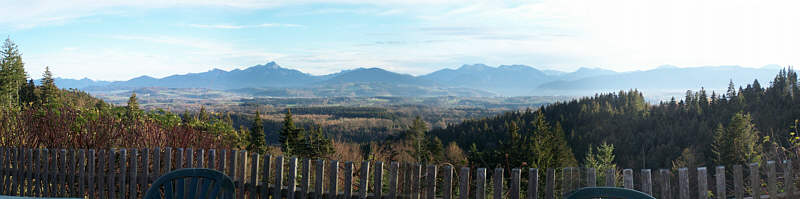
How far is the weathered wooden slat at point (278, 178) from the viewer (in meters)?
4.36

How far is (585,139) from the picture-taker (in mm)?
87000

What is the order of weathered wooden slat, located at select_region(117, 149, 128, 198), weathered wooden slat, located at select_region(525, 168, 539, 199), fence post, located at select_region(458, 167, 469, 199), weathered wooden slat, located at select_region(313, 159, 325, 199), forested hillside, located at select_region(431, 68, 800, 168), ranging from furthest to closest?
forested hillside, located at select_region(431, 68, 800, 168)
weathered wooden slat, located at select_region(117, 149, 128, 198)
weathered wooden slat, located at select_region(313, 159, 325, 199)
fence post, located at select_region(458, 167, 469, 199)
weathered wooden slat, located at select_region(525, 168, 539, 199)

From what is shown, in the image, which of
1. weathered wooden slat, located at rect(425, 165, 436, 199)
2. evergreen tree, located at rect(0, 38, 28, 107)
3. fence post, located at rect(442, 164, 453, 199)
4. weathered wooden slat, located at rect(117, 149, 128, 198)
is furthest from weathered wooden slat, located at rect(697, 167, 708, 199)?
evergreen tree, located at rect(0, 38, 28, 107)

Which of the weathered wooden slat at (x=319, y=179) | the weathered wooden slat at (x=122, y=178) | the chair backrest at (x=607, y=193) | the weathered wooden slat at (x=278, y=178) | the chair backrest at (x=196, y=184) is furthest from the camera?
the weathered wooden slat at (x=122, y=178)

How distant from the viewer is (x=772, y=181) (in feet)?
13.7

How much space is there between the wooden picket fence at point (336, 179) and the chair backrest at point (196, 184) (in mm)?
1343

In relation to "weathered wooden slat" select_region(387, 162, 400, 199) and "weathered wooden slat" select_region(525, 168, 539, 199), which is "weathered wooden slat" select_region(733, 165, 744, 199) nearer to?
"weathered wooden slat" select_region(525, 168, 539, 199)

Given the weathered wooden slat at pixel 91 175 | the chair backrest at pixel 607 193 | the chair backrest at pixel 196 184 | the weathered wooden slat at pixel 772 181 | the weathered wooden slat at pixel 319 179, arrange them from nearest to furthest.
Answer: the chair backrest at pixel 607 193, the chair backrest at pixel 196 184, the weathered wooden slat at pixel 772 181, the weathered wooden slat at pixel 319 179, the weathered wooden slat at pixel 91 175

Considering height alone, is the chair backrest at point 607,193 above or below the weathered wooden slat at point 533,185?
above

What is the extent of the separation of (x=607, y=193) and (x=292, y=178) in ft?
9.20

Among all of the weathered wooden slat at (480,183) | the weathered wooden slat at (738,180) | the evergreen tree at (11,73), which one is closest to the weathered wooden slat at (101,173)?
the weathered wooden slat at (480,183)

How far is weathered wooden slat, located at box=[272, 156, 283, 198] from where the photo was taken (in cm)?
436

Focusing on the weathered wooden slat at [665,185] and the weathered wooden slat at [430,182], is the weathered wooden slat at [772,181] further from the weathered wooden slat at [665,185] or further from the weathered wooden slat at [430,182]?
the weathered wooden slat at [430,182]

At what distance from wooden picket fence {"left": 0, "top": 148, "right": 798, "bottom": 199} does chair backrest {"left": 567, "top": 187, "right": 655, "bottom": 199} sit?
4.92 ft
